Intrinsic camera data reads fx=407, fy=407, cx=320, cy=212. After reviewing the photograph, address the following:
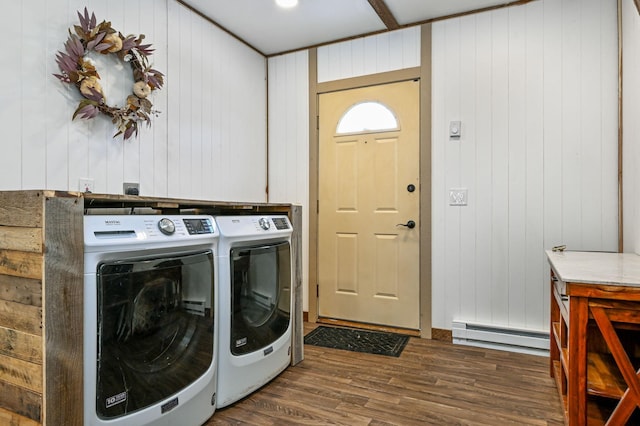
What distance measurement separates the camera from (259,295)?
2.23 metres

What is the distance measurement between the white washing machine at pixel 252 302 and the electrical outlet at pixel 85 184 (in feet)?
2.87

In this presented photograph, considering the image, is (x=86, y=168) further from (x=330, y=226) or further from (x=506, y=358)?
(x=506, y=358)

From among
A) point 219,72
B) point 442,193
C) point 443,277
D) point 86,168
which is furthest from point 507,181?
point 86,168

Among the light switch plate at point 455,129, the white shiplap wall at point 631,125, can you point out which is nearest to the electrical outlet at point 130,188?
the light switch plate at point 455,129

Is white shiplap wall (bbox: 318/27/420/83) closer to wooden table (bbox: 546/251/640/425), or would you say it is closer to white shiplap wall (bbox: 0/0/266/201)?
white shiplap wall (bbox: 0/0/266/201)

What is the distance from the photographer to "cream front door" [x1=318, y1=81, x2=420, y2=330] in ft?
10.7

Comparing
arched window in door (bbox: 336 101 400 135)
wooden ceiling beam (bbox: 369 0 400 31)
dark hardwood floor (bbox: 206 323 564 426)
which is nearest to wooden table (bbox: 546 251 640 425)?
dark hardwood floor (bbox: 206 323 564 426)

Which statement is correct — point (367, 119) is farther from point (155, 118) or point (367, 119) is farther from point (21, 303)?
point (21, 303)

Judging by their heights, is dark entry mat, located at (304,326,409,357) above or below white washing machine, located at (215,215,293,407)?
below

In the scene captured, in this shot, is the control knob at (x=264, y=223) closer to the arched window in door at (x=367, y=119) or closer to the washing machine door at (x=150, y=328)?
the washing machine door at (x=150, y=328)

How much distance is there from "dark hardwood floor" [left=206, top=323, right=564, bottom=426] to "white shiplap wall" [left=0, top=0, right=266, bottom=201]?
1.51 metres

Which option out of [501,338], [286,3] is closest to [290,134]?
[286,3]

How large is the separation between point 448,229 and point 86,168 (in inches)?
98.1

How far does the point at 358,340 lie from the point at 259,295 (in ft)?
4.00
